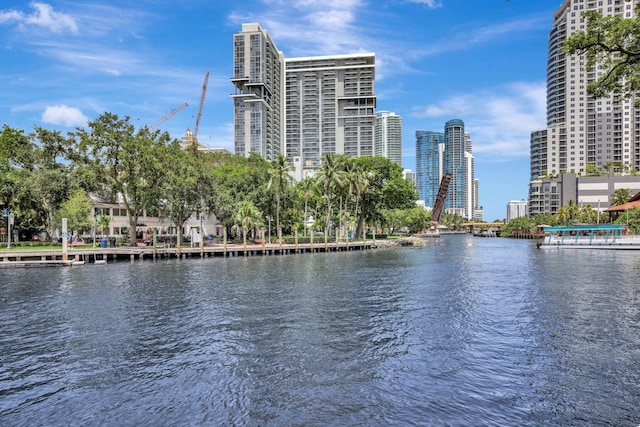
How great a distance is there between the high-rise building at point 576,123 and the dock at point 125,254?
487ft

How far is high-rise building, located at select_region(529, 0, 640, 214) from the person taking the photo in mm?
176750

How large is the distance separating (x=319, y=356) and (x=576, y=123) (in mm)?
208981

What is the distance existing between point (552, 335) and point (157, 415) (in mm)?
15166

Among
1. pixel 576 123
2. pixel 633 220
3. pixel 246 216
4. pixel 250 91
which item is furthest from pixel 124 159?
pixel 576 123

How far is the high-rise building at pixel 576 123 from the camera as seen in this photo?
177 m

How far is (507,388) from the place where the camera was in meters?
12.3

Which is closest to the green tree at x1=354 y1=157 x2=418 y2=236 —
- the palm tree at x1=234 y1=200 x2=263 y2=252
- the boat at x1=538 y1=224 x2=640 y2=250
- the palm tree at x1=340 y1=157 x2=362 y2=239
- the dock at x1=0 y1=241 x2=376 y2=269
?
the palm tree at x1=340 y1=157 x2=362 y2=239

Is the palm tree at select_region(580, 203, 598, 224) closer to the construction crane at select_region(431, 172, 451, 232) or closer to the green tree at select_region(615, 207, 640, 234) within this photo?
the green tree at select_region(615, 207, 640, 234)

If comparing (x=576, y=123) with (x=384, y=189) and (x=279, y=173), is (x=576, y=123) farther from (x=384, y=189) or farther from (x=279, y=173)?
(x=279, y=173)

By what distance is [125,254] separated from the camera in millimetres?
52906

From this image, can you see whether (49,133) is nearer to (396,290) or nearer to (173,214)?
(173,214)

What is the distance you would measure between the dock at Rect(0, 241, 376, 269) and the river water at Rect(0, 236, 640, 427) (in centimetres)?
2022

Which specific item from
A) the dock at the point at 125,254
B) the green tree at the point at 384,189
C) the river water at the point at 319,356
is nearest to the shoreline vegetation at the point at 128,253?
the dock at the point at 125,254

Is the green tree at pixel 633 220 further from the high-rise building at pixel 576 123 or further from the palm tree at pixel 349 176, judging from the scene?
the high-rise building at pixel 576 123
